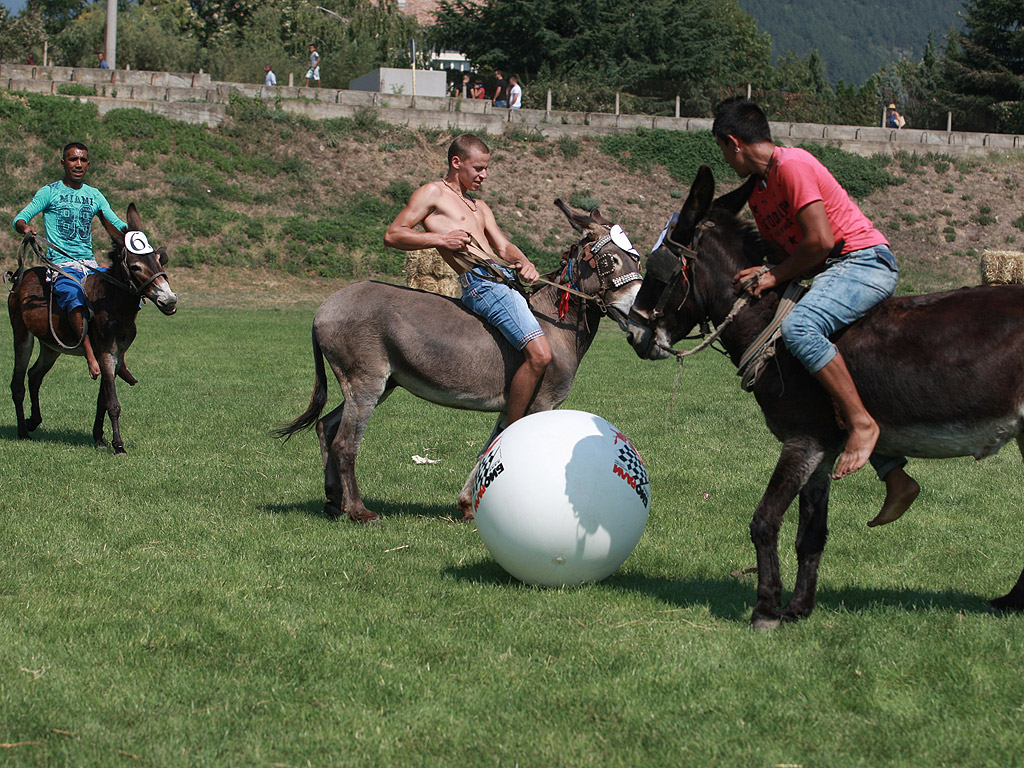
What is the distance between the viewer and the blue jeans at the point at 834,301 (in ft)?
17.7

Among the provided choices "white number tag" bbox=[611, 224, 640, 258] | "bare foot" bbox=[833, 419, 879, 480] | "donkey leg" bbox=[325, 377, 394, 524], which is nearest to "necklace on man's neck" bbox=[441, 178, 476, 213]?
"white number tag" bbox=[611, 224, 640, 258]

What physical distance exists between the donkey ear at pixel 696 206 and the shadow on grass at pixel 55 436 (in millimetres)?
8305

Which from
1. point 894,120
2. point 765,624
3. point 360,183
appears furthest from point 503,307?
point 894,120

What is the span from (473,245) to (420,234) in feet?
1.59

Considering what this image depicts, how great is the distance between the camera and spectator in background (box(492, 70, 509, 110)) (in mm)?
53153

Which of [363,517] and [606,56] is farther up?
[606,56]

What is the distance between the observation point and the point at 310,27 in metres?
76.9

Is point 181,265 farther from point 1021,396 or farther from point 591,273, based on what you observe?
point 1021,396

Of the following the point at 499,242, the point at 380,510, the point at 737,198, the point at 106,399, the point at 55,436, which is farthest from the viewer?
the point at 55,436

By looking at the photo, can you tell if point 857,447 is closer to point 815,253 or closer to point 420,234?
point 815,253

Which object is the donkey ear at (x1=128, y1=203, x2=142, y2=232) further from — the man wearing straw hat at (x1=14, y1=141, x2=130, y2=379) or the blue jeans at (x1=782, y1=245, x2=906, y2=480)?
the blue jeans at (x1=782, y1=245, x2=906, y2=480)

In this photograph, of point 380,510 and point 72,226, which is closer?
point 380,510

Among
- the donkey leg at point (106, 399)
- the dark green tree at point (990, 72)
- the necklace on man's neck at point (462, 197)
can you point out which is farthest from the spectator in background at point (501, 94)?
the necklace on man's neck at point (462, 197)

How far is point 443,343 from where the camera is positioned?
8398mm
